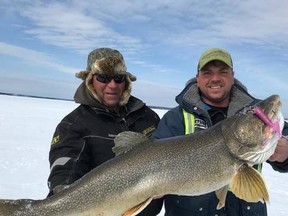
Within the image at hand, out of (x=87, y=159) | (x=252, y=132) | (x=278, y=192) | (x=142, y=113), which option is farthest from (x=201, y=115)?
(x=278, y=192)

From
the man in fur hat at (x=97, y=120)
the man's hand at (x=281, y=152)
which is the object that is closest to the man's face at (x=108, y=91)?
the man in fur hat at (x=97, y=120)

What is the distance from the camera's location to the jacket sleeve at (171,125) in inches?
152

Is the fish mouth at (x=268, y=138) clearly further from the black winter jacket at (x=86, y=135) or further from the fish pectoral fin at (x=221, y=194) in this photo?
the black winter jacket at (x=86, y=135)

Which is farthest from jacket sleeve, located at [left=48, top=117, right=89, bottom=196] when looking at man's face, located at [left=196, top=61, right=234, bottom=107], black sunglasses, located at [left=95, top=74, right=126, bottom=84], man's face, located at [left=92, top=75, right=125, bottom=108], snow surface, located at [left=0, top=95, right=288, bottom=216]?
snow surface, located at [left=0, top=95, right=288, bottom=216]

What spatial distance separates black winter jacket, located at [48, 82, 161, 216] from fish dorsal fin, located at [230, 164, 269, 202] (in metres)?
1.27

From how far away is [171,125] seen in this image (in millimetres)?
3881

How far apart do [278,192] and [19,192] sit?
6.16 m

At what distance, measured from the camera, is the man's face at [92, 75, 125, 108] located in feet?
14.7

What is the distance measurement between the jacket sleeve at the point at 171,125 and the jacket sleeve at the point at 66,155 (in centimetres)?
91

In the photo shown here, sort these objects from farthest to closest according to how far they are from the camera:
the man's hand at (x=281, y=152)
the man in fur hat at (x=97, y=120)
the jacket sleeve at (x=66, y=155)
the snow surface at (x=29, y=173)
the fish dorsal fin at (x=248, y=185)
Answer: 1. the snow surface at (x=29, y=173)
2. the man in fur hat at (x=97, y=120)
3. the jacket sleeve at (x=66, y=155)
4. the man's hand at (x=281, y=152)
5. the fish dorsal fin at (x=248, y=185)

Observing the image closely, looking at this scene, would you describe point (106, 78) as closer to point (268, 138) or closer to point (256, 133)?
point (256, 133)

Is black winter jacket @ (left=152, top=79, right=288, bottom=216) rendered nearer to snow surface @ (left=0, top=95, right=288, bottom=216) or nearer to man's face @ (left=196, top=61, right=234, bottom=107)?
man's face @ (left=196, top=61, right=234, bottom=107)

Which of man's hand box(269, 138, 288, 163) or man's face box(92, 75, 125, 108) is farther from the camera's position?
man's face box(92, 75, 125, 108)

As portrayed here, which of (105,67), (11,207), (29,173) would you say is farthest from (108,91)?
(29,173)
